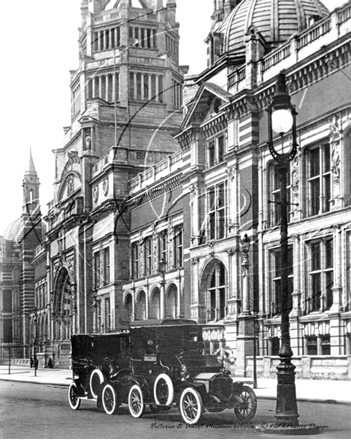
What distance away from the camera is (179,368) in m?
20.3

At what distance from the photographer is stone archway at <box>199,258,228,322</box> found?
151ft

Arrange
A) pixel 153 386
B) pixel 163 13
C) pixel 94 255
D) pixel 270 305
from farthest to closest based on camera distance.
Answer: pixel 163 13 < pixel 94 255 < pixel 270 305 < pixel 153 386

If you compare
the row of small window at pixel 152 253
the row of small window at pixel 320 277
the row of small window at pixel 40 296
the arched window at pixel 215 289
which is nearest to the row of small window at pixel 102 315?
the row of small window at pixel 152 253

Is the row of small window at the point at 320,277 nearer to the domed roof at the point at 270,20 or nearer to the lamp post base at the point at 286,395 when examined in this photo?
the domed roof at the point at 270,20

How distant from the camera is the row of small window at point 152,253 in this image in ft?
184

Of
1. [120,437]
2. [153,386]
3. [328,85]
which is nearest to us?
[120,437]

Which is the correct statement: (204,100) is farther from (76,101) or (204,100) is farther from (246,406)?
(76,101)

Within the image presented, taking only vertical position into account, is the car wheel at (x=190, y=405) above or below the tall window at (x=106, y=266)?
below

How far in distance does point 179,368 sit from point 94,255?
2069 inches

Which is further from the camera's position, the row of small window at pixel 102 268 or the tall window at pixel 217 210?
the row of small window at pixel 102 268

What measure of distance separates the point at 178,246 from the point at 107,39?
38.1m

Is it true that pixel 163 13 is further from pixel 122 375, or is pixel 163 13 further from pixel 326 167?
pixel 122 375

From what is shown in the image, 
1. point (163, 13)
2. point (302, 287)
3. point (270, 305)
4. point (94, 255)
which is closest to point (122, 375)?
point (302, 287)

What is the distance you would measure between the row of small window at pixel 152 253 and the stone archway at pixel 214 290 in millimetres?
8408
